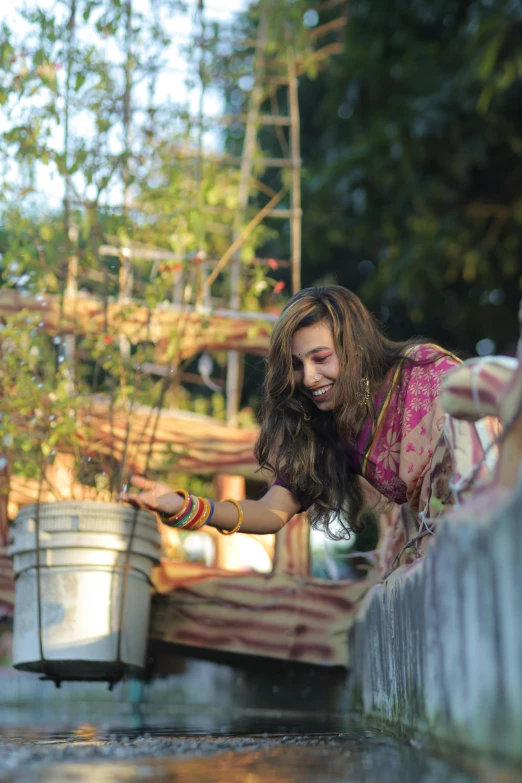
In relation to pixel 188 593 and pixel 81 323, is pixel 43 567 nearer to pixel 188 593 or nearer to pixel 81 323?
pixel 188 593

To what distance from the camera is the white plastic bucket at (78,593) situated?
3.52 metres

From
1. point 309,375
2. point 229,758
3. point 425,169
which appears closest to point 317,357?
point 309,375

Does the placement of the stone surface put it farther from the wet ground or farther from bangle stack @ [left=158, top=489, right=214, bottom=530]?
bangle stack @ [left=158, top=489, right=214, bottom=530]

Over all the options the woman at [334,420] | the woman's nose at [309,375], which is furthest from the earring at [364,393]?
the woman's nose at [309,375]

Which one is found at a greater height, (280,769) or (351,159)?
(351,159)

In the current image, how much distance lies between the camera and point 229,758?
7.13 feet

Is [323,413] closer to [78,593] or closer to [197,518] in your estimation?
[197,518]

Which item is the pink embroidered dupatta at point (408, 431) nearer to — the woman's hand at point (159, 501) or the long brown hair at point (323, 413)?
the long brown hair at point (323, 413)

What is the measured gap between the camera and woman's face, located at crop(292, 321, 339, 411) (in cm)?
298

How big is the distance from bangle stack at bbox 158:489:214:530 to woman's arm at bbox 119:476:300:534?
1 cm

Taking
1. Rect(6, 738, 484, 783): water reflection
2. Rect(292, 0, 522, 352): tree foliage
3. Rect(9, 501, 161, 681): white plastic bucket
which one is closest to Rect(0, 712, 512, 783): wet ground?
Rect(6, 738, 484, 783): water reflection

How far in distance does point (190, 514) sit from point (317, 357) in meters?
0.60

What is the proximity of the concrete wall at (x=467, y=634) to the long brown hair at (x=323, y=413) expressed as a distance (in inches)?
31.0

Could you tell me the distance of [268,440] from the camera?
3.24 metres
